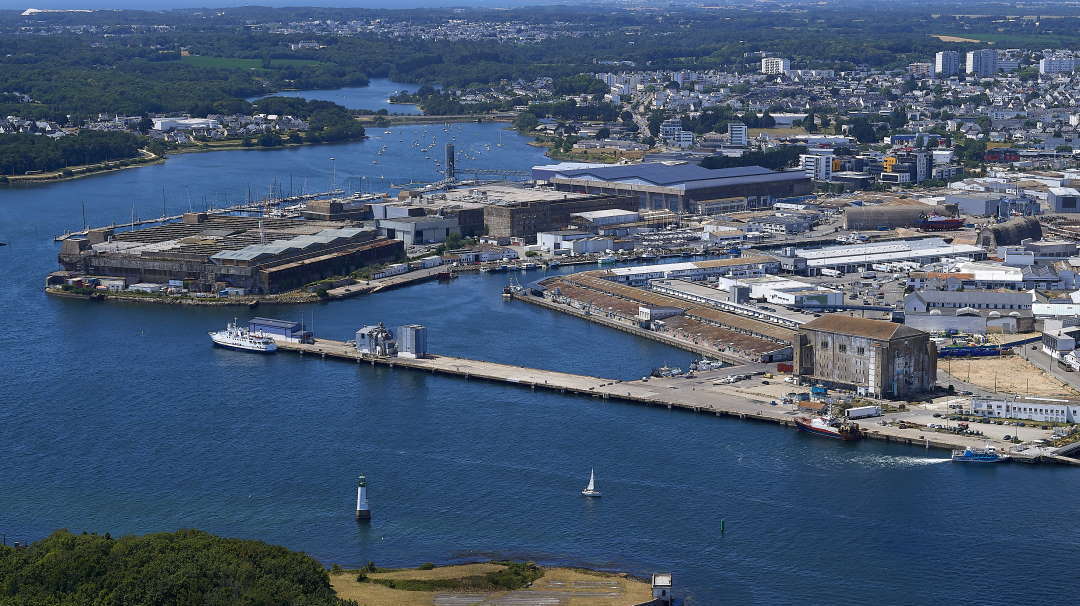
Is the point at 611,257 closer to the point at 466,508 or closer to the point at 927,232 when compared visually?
the point at 927,232

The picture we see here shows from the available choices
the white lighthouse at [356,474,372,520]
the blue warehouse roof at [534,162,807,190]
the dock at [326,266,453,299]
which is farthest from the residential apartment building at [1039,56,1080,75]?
the white lighthouse at [356,474,372,520]

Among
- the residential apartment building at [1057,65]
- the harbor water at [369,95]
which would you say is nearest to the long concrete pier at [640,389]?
the harbor water at [369,95]

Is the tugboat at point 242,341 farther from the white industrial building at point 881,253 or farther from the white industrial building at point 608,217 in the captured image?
the white industrial building at point 608,217

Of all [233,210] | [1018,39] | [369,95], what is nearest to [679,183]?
[233,210]

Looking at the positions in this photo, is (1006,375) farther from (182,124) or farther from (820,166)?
(182,124)

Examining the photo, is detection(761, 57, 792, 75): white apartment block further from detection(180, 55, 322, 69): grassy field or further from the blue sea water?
the blue sea water

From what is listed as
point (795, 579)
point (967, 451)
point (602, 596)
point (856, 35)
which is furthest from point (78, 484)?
point (856, 35)
